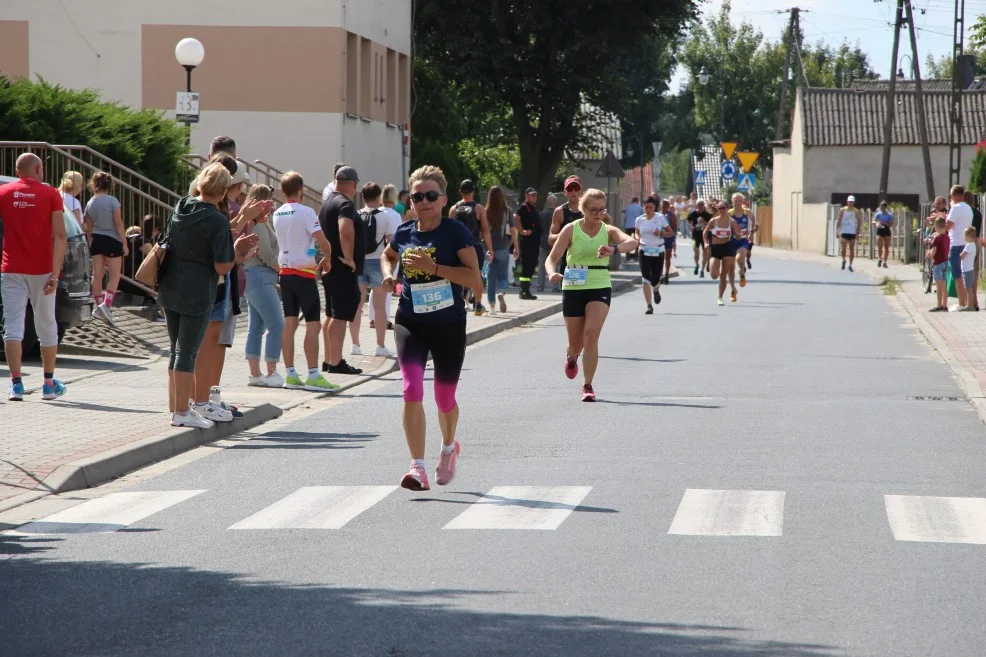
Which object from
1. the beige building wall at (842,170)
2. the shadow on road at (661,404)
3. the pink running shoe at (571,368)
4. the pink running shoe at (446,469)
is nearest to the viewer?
the pink running shoe at (446,469)

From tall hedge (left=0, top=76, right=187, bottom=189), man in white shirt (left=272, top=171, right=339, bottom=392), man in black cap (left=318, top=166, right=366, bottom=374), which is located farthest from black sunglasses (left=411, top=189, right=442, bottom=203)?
tall hedge (left=0, top=76, right=187, bottom=189)

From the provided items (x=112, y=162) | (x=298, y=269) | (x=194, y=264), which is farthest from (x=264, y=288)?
(x=112, y=162)

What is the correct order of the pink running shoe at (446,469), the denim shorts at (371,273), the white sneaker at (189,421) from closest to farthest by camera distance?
the pink running shoe at (446,469)
the white sneaker at (189,421)
the denim shorts at (371,273)

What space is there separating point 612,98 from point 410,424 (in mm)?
39029

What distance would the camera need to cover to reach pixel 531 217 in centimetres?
2791

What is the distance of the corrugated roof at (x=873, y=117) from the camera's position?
7144 cm

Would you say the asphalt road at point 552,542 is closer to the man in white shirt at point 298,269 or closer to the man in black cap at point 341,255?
the man in white shirt at point 298,269

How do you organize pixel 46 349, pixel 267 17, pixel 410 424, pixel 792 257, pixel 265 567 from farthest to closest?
pixel 792 257 → pixel 267 17 → pixel 46 349 → pixel 410 424 → pixel 265 567

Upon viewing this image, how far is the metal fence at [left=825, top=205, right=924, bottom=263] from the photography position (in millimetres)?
46812

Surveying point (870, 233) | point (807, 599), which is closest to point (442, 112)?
point (870, 233)

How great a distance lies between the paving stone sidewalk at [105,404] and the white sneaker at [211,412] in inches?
10.8

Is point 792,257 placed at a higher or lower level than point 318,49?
lower

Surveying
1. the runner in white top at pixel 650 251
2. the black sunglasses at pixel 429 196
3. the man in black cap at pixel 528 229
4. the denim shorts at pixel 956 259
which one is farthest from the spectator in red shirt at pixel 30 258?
the denim shorts at pixel 956 259

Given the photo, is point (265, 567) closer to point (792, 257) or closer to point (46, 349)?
point (46, 349)
